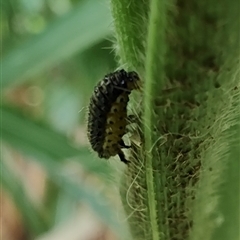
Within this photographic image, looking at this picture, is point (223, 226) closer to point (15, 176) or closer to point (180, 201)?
point (180, 201)

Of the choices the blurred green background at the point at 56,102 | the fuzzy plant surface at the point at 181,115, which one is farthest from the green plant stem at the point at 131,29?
the blurred green background at the point at 56,102

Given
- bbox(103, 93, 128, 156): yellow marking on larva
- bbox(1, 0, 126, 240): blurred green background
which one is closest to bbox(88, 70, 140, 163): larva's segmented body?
bbox(103, 93, 128, 156): yellow marking on larva

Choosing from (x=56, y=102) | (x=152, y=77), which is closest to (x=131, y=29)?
(x=152, y=77)

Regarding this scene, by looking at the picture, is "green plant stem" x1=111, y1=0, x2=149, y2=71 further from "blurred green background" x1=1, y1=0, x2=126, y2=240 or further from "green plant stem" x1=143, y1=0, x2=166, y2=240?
"blurred green background" x1=1, y1=0, x2=126, y2=240

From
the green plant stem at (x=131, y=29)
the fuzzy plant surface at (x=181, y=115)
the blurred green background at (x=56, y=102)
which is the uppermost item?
the blurred green background at (x=56, y=102)

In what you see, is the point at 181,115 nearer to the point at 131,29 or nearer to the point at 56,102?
the point at 131,29

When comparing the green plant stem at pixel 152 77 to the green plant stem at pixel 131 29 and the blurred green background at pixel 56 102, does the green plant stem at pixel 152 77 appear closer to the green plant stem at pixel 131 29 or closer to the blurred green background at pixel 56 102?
the green plant stem at pixel 131 29
